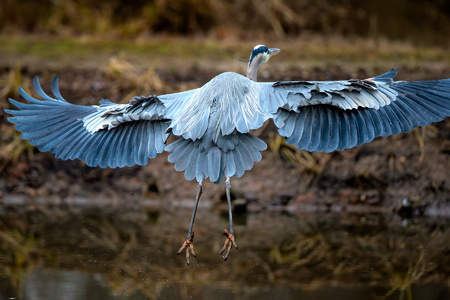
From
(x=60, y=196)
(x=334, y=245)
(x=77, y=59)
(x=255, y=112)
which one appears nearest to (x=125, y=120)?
(x=255, y=112)

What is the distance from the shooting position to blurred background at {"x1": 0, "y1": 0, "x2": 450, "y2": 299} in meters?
6.60

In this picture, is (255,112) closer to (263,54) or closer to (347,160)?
(263,54)

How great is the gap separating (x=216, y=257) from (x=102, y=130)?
168cm

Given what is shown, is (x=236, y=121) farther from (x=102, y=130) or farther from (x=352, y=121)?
(x=102, y=130)

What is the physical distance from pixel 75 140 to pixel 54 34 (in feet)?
28.8

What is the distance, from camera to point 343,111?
6520 millimetres

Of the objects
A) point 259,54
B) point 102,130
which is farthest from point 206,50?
point 102,130

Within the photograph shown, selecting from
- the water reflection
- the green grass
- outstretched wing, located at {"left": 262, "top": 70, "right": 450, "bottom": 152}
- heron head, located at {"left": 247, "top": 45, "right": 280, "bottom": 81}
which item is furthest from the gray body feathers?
the green grass

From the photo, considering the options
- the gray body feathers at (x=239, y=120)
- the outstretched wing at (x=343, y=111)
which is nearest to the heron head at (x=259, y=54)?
the gray body feathers at (x=239, y=120)

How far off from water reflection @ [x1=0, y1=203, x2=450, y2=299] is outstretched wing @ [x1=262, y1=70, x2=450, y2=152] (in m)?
1.28

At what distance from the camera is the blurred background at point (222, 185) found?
6.60 meters

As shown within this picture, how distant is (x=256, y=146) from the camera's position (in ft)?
21.0

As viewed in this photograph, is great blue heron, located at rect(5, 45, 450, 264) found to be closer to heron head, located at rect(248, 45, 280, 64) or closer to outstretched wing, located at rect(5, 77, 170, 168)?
outstretched wing, located at rect(5, 77, 170, 168)

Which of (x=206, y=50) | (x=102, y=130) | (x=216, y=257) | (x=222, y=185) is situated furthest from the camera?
(x=206, y=50)
